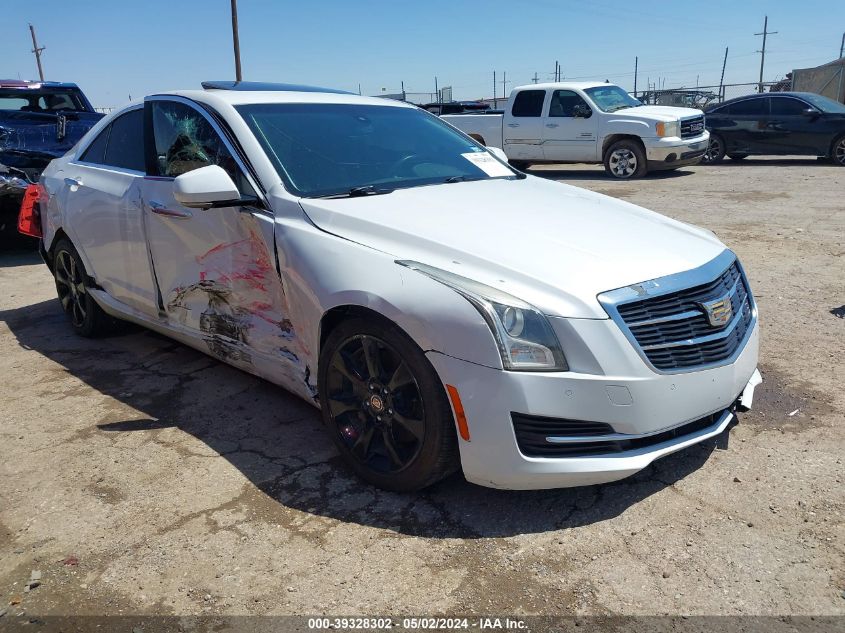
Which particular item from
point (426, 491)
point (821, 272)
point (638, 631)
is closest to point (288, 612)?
point (426, 491)

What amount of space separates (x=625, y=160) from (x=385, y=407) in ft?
41.4

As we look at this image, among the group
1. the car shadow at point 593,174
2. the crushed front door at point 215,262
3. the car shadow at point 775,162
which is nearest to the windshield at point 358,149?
A: the crushed front door at point 215,262

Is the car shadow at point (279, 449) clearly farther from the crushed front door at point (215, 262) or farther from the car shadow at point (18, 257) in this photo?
the car shadow at point (18, 257)

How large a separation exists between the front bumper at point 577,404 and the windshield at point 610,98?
41.7 feet

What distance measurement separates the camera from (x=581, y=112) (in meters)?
14.5

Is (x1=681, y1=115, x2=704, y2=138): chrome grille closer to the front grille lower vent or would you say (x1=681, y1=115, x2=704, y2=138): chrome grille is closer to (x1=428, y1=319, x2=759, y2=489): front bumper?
(x1=428, y1=319, x2=759, y2=489): front bumper

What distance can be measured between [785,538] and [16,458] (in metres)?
3.45

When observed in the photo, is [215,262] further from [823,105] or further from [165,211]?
[823,105]

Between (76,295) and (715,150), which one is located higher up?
(715,150)

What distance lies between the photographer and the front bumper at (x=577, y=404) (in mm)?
2568

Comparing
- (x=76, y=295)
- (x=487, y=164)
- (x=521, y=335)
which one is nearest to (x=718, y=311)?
(x=521, y=335)

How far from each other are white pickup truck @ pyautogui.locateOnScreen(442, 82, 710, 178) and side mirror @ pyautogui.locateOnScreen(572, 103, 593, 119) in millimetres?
20

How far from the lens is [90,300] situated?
5.18m

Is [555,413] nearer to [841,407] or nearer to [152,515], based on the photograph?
[152,515]
